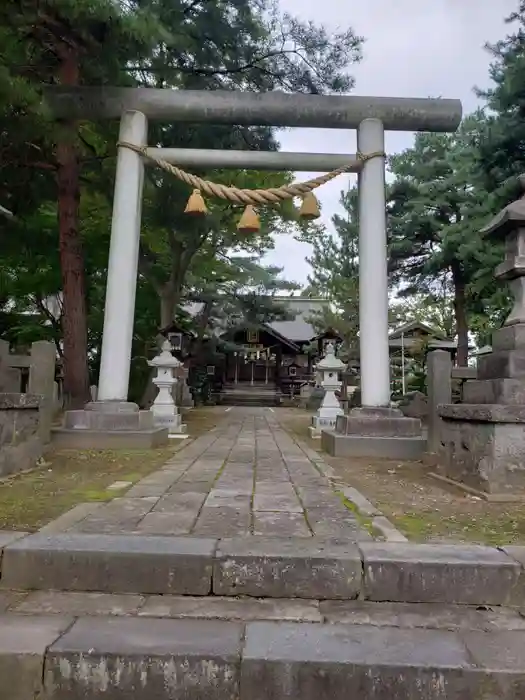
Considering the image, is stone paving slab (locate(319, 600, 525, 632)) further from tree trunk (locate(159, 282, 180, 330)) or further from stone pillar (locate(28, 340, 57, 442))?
tree trunk (locate(159, 282, 180, 330))

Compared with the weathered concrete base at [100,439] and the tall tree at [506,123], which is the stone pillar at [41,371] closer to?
the weathered concrete base at [100,439]

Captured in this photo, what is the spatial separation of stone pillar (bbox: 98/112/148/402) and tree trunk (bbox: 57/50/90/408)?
1.50 metres

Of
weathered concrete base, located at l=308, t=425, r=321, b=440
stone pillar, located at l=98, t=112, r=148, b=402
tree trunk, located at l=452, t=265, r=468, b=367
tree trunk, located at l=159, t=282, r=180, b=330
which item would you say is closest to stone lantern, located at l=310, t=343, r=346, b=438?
weathered concrete base, located at l=308, t=425, r=321, b=440

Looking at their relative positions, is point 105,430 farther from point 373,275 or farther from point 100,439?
point 373,275

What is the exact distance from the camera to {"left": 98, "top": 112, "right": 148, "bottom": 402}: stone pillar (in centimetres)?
800

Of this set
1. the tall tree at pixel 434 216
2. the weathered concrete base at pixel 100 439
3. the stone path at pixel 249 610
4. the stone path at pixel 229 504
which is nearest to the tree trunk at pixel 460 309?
the tall tree at pixel 434 216

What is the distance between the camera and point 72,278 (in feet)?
31.5

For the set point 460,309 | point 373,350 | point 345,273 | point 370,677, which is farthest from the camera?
point 345,273

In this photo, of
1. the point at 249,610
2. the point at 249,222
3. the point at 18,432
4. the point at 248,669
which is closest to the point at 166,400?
the point at 249,222

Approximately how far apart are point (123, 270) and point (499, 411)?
18.4 feet

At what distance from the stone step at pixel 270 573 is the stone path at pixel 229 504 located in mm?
419

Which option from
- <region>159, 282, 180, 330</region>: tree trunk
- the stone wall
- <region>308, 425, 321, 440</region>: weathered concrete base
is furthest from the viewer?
<region>159, 282, 180, 330</region>: tree trunk

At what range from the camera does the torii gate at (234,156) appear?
315 inches

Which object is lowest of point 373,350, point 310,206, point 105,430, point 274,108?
point 105,430
